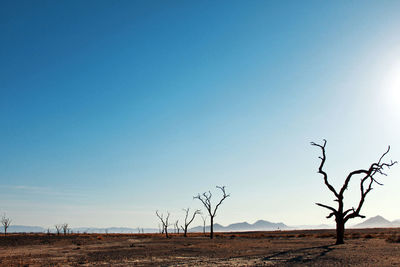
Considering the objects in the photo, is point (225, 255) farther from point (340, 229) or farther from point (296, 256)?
point (340, 229)

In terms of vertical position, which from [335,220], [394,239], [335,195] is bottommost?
[394,239]

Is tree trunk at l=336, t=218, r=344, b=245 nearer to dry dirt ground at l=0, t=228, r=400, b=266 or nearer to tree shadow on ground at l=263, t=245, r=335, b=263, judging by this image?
dry dirt ground at l=0, t=228, r=400, b=266

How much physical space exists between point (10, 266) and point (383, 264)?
68.7 ft

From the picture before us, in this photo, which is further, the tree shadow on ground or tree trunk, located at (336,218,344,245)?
tree trunk, located at (336,218,344,245)

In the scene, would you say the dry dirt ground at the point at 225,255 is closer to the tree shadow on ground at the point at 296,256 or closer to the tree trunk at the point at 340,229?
the tree shadow on ground at the point at 296,256

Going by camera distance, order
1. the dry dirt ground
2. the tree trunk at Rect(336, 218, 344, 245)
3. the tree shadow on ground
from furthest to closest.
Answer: the tree trunk at Rect(336, 218, 344, 245) < the tree shadow on ground < the dry dirt ground

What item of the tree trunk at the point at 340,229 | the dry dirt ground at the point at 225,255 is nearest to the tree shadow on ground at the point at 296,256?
the dry dirt ground at the point at 225,255

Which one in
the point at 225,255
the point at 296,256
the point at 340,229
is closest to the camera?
the point at 296,256

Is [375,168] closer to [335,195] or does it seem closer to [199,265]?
[335,195]

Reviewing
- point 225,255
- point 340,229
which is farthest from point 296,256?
point 340,229

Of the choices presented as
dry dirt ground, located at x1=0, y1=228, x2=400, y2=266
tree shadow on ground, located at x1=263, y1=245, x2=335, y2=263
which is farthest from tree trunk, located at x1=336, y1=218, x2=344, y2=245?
tree shadow on ground, located at x1=263, y1=245, x2=335, y2=263

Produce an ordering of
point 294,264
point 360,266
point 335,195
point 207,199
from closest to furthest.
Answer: point 360,266 → point 294,264 → point 335,195 → point 207,199

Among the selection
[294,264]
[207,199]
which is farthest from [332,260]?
[207,199]

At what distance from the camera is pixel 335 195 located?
3088 centimetres
